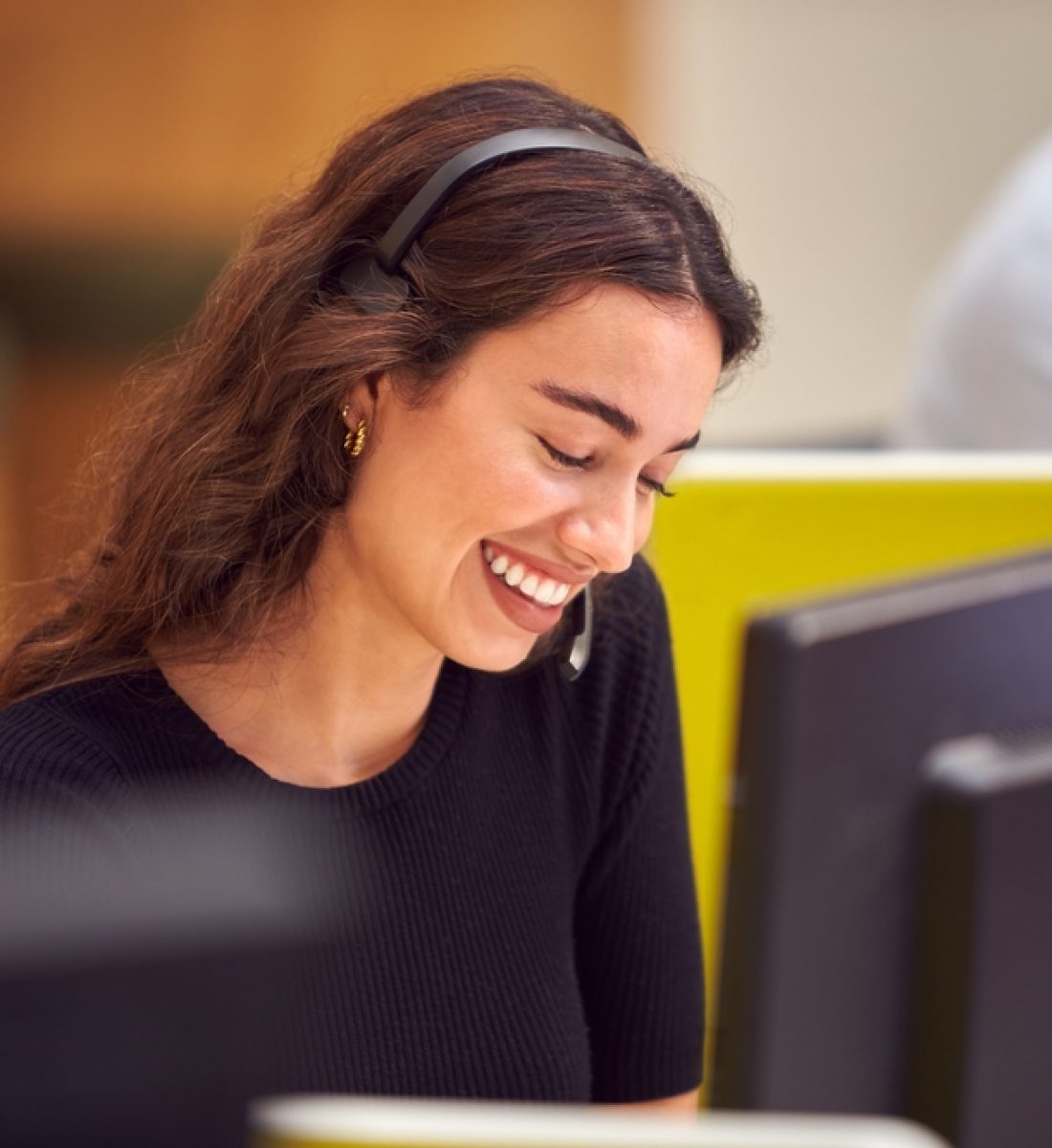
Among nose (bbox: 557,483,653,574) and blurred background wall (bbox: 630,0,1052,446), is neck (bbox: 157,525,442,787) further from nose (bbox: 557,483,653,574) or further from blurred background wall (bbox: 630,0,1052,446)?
blurred background wall (bbox: 630,0,1052,446)

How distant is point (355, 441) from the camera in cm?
97

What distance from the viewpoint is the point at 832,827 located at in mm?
613

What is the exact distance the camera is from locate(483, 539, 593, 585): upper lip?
943 mm

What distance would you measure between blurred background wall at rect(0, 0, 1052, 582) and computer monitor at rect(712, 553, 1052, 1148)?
274 cm

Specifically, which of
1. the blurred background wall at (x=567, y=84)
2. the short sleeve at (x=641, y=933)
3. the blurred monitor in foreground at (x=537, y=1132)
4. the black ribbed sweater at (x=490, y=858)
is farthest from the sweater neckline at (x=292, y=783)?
the blurred background wall at (x=567, y=84)

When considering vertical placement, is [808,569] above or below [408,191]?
below

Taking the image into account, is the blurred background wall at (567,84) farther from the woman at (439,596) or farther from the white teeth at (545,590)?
the white teeth at (545,590)

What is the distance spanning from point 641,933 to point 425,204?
504 mm

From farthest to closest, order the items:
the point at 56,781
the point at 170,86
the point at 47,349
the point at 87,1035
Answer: the point at 47,349 → the point at 170,86 → the point at 56,781 → the point at 87,1035

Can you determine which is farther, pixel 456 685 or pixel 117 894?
pixel 456 685

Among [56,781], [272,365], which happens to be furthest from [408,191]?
[56,781]

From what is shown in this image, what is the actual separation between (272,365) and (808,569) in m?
0.43

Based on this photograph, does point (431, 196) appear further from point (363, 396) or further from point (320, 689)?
point (320, 689)

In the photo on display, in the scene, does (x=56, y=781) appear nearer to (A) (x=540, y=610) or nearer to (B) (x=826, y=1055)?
(A) (x=540, y=610)
